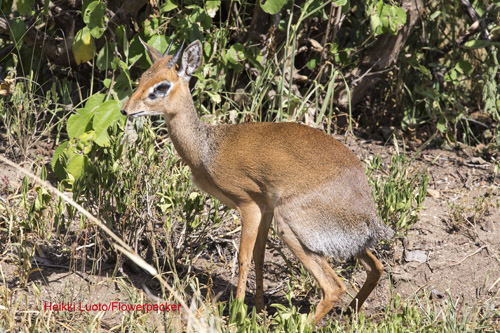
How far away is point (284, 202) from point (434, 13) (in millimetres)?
3238

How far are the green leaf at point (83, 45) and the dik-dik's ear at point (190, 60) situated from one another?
1.57 meters

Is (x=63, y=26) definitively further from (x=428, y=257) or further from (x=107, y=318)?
(x=428, y=257)

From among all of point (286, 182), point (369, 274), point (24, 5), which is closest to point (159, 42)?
point (24, 5)

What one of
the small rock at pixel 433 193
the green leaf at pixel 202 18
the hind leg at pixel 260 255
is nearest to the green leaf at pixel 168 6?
the green leaf at pixel 202 18

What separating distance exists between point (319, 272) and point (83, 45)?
2742 millimetres

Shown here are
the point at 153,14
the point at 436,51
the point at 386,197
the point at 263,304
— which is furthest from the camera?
the point at 436,51

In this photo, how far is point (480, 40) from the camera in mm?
6172

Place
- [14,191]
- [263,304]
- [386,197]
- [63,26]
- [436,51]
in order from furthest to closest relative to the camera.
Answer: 1. [436,51]
2. [63,26]
3. [14,191]
4. [386,197]
5. [263,304]

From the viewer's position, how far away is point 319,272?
413 cm

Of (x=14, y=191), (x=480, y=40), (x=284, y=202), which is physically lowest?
(x=14, y=191)

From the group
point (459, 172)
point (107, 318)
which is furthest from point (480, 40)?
point (107, 318)

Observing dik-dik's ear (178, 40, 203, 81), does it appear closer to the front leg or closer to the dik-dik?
the dik-dik

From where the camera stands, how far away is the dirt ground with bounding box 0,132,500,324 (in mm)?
4398

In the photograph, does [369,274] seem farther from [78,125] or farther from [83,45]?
[83,45]
